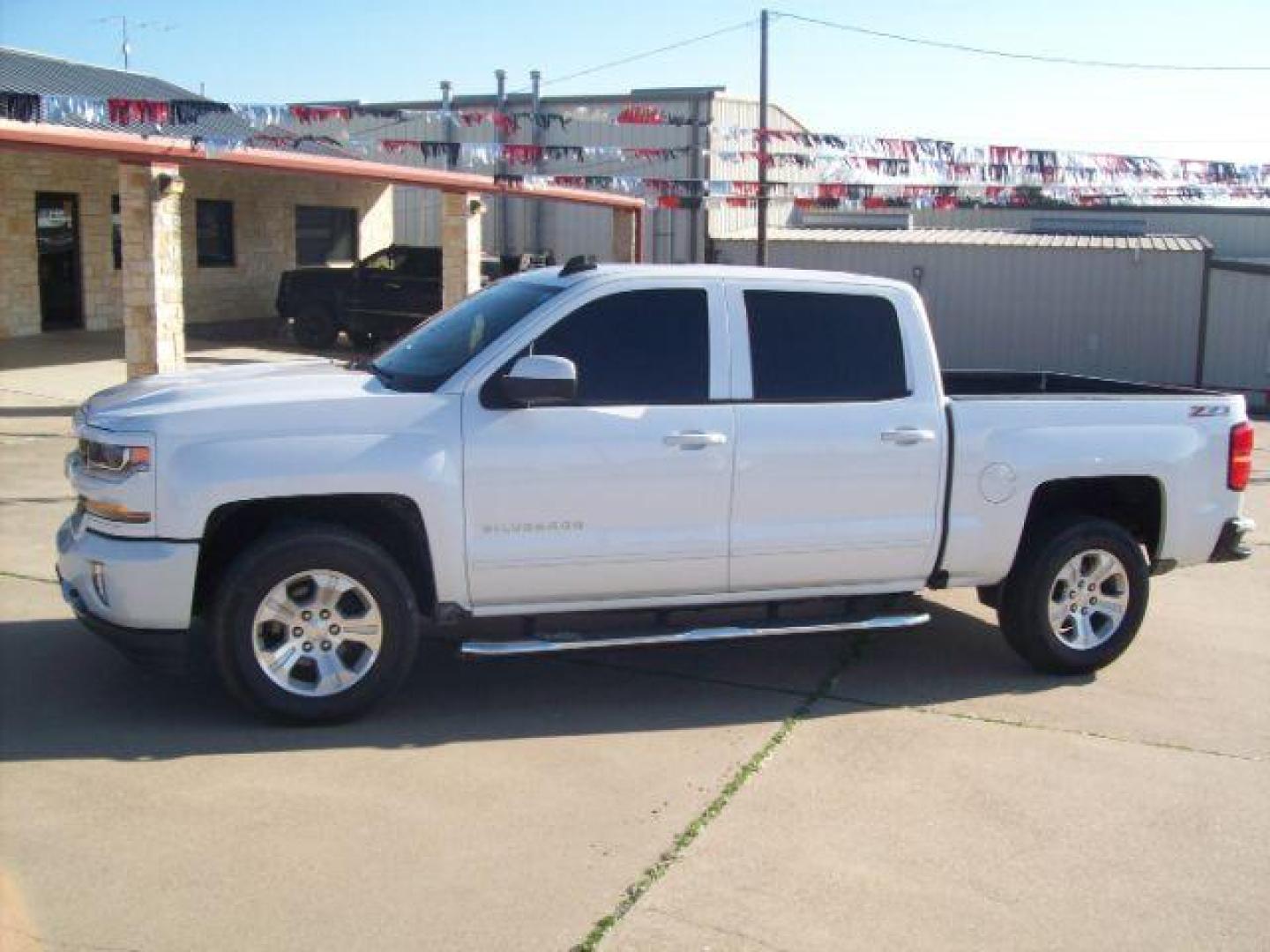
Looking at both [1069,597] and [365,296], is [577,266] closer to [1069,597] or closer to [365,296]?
[1069,597]

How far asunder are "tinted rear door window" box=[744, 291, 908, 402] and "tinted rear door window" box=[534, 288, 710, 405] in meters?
0.27

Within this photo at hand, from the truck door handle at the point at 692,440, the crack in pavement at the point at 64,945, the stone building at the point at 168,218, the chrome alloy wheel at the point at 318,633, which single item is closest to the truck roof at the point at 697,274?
the truck door handle at the point at 692,440

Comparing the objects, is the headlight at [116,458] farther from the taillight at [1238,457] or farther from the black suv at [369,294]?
the black suv at [369,294]

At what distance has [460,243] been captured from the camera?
21344mm

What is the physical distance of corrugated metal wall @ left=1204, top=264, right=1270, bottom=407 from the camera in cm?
2434

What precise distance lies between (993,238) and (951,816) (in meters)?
24.0

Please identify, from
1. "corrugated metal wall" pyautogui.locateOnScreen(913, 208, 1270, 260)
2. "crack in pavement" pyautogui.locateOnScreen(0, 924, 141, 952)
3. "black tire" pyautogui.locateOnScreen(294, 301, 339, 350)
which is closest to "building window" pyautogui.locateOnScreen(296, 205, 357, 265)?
"black tire" pyautogui.locateOnScreen(294, 301, 339, 350)

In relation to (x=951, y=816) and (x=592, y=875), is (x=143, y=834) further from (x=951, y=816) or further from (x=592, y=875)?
(x=951, y=816)

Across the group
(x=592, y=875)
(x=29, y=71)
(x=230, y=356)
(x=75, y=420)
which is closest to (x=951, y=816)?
(x=592, y=875)

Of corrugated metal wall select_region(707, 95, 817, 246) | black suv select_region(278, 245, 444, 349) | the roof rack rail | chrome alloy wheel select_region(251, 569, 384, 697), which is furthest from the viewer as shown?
corrugated metal wall select_region(707, 95, 817, 246)

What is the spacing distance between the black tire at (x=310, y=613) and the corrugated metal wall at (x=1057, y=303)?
71.4 ft

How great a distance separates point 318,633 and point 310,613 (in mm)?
91

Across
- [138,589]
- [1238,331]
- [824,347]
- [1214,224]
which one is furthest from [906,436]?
[1214,224]

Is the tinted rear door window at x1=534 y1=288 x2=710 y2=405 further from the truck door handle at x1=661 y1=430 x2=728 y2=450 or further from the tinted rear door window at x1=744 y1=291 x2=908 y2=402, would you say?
the tinted rear door window at x1=744 y1=291 x2=908 y2=402
